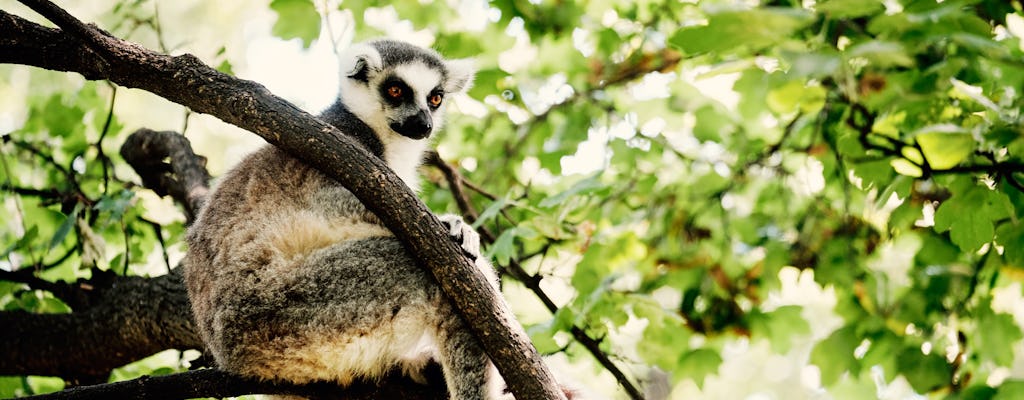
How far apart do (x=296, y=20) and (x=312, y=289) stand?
96.6 inches

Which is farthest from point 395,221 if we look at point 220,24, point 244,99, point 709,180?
point 220,24

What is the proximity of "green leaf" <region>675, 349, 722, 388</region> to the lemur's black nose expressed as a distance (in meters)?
2.29

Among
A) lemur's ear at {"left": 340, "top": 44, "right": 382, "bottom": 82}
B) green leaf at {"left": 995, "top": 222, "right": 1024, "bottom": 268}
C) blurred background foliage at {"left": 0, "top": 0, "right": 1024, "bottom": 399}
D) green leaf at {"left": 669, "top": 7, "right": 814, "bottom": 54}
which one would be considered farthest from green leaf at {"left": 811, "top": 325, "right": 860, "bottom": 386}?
lemur's ear at {"left": 340, "top": 44, "right": 382, "bottom": 82}

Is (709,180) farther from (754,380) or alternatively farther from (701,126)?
(754,380)

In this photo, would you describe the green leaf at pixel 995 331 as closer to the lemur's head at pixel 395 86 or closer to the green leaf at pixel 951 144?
the green leaf at pixel 951 144

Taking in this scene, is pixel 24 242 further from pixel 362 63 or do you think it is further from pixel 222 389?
pixel 362 63

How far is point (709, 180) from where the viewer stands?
6594mm

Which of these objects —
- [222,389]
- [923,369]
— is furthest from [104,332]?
[923,369]

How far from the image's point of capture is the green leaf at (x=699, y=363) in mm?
5332

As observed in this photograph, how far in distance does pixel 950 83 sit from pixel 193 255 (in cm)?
364

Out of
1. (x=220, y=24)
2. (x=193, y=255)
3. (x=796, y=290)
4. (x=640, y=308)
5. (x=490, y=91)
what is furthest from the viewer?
(x=220, y=24)

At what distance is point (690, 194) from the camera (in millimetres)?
6785

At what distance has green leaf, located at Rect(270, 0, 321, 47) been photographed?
17.3ft

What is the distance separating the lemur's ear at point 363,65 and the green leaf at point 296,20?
30 cm
